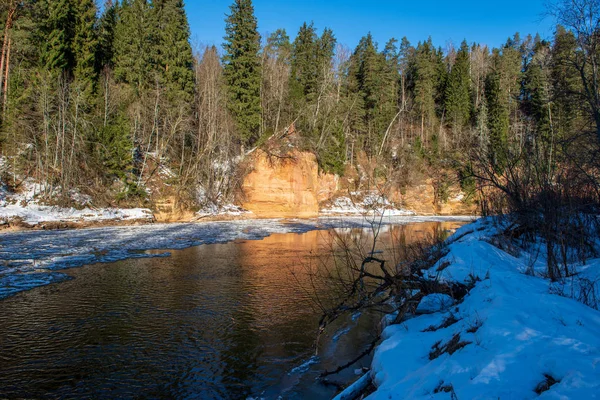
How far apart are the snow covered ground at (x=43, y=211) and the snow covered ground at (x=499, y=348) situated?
86.3 feet

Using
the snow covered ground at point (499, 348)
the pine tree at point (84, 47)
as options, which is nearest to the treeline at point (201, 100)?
the pine tree at point (84, 47)

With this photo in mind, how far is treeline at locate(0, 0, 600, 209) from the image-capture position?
29188 mm

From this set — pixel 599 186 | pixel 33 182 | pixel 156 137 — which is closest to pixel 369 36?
pixel 156 137

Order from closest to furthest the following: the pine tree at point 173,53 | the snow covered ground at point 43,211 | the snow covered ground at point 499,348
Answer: the snow covered ground at point 499,348 < the snow covered ground at point 43,211 < the pine tree at point 173,53

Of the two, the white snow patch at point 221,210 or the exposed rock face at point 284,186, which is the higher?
the exposed rock face at point 284,186

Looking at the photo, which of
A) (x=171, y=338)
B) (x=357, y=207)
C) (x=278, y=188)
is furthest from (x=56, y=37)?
(x=171, y=338)

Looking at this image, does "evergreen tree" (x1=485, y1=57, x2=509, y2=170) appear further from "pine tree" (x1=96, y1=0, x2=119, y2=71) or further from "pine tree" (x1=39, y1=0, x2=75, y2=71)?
"pine tree" (x1=39, y1=0, x2=75, y2=71)

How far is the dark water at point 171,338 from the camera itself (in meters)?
5.62

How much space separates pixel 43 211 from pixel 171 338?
24.2 m

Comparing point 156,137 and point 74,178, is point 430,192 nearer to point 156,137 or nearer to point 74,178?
point 156,137

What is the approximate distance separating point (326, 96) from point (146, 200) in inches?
922

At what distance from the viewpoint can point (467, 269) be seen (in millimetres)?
6930

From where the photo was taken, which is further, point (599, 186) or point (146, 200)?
point (146, 200)

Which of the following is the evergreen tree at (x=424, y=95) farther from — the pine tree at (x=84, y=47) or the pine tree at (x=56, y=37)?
the pine tree at (x=56, y=37)
